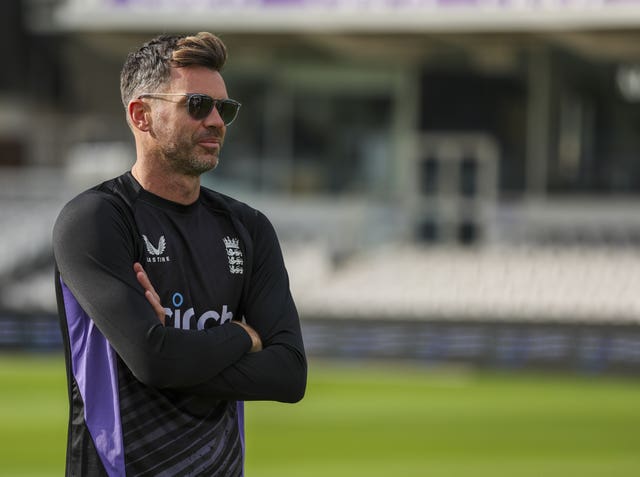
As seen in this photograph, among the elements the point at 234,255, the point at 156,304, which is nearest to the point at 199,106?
the point at 234,255

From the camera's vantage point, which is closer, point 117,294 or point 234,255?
point 117,294

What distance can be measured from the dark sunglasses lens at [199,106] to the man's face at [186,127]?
13 millimetres

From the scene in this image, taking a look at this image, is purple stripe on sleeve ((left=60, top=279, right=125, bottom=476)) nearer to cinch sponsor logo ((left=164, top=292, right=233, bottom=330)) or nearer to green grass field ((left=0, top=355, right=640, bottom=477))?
cinch sponsor logo ((left=164, top=292, right=233, bottom=330))

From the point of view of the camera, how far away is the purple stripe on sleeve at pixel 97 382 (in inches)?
145

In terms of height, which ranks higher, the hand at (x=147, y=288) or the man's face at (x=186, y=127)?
the man's face at (x=186, y=127)

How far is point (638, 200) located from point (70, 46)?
1515 cm

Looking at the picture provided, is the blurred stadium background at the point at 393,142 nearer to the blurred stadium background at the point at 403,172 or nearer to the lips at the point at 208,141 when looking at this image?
the blurred stadium background at the point at 403,172

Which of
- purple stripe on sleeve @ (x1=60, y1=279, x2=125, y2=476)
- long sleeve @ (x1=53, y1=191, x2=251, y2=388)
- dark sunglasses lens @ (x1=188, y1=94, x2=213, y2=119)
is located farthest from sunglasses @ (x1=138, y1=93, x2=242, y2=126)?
purple stripe on sleeve @ (x1=60, y1=279, x2=125, y2=476)

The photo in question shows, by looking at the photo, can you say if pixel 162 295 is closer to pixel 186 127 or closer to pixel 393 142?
pixel 186 127

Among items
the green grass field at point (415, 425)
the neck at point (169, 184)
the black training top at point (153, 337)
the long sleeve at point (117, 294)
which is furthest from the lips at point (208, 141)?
the green grass field at point (415, 425)

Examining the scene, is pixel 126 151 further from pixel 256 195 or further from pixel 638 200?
pixel 638 200

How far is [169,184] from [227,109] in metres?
0.28

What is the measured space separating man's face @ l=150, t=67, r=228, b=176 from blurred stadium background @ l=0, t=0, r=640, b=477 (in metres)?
12.9

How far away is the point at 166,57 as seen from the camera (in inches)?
149
